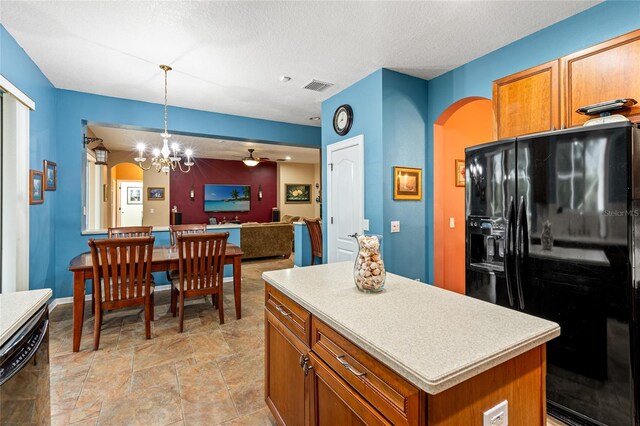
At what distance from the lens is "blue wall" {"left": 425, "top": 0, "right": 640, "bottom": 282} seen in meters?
2.18

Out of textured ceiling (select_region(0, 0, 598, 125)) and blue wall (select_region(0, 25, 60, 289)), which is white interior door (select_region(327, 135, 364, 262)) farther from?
blue wall (select_region(0, 25, 60, 289))

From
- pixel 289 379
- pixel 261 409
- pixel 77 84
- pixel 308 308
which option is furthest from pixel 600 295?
pixel 77 84

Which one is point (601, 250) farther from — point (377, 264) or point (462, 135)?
point (462, 135)

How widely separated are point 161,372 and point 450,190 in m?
3.58

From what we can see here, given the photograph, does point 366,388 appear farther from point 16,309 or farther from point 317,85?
point 317,85

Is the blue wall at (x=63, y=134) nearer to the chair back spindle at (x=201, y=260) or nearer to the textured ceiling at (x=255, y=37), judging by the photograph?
the textured ceiling at (x=255, y=37)

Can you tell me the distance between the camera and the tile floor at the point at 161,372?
1942 mm

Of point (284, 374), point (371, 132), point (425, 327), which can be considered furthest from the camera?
point (371, 132)

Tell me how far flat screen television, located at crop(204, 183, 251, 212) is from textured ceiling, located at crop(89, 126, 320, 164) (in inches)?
38.6

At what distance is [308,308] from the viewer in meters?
1.33

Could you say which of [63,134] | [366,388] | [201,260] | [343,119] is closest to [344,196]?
[343,119]

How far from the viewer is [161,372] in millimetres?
2404

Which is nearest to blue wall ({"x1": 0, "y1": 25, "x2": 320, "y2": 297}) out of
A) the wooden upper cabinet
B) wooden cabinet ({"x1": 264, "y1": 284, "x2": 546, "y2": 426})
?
wooden cabinet ({"x1": 264, "y1": 284, "x2": 546, "y2": 426})

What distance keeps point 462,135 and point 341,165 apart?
63.4 inches
